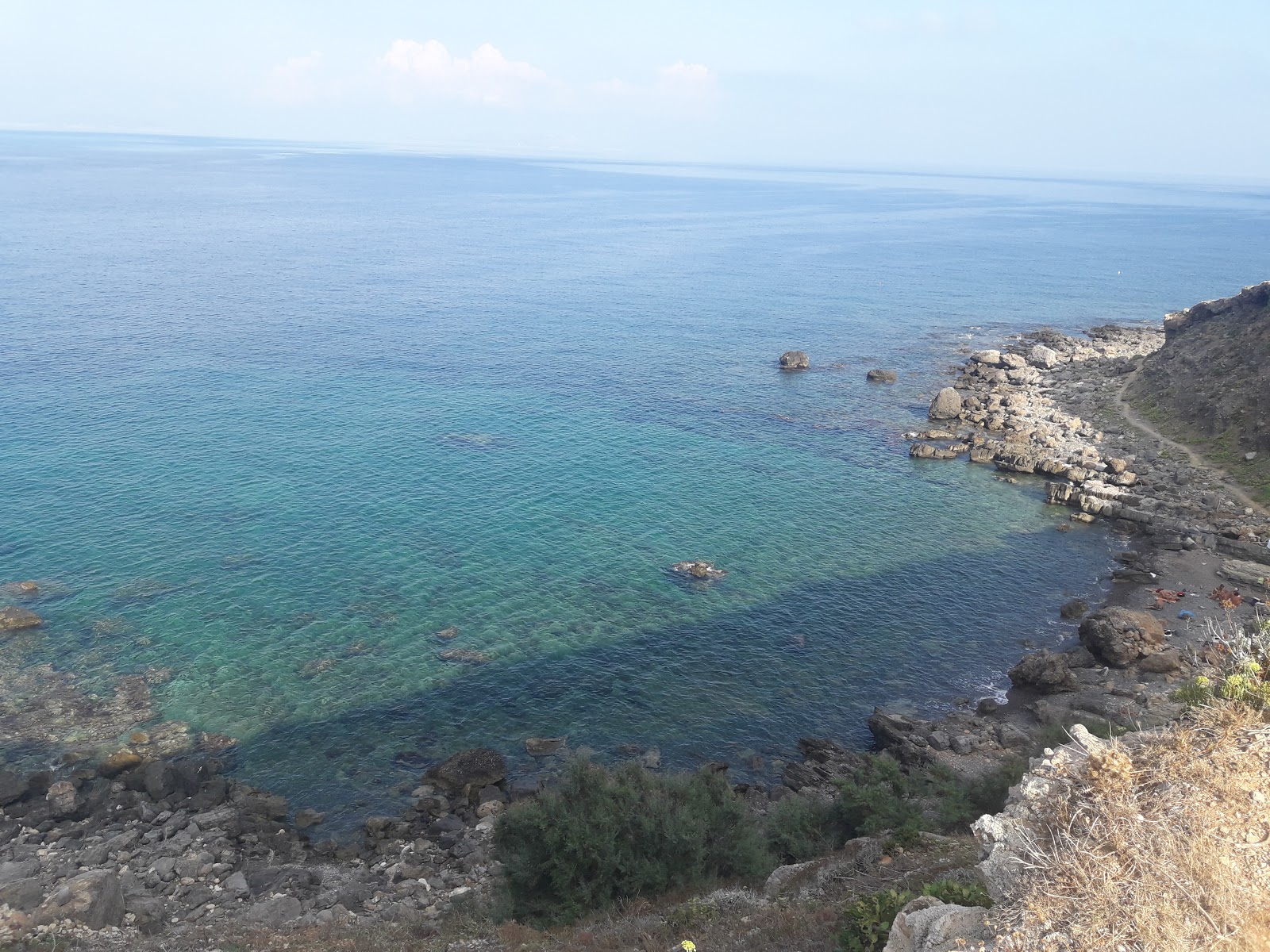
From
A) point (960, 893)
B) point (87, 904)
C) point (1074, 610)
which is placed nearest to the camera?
point (960, 893)

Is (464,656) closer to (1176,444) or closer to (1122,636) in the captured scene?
(1122,636)

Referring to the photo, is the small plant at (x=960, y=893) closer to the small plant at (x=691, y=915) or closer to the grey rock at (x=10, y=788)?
the small plant at (x=691, y=915)

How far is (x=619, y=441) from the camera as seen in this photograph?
8231 centimetres

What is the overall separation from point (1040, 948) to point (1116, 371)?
107 m

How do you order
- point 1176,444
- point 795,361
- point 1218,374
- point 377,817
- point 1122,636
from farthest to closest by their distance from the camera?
point 795,361 < point 1218,374 < point 1176,444 < point 1122,636 < point 377,817

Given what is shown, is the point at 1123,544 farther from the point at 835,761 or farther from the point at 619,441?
the point at 619,441

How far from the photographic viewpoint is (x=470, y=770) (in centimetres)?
4091

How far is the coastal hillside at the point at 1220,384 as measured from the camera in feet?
251

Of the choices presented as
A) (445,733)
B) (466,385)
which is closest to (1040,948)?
(445,733)

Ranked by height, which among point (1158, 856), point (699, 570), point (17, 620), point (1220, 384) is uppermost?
point (1220, 384)

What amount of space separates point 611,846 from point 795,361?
8602cm

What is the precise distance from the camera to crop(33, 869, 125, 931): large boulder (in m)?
30.2

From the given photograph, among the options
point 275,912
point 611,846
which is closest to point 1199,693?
point 611,846

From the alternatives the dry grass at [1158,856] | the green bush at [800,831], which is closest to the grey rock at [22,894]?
the green bush at [800,831]
